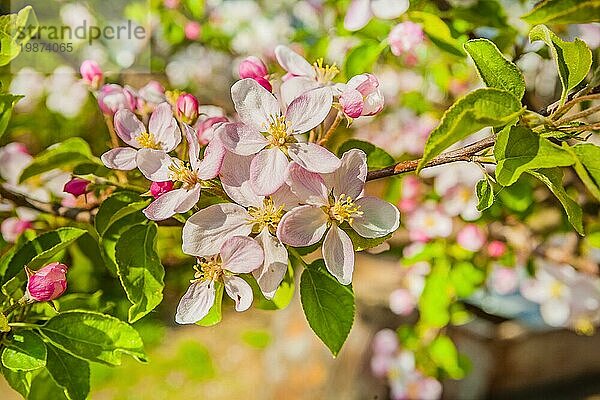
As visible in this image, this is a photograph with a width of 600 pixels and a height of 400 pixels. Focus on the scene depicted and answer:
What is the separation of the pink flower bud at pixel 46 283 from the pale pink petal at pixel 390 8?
0.53 meters

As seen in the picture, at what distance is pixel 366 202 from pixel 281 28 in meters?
2.53

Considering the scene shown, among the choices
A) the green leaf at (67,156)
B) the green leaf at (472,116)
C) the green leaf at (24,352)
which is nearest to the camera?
the green leaf at (472,116)

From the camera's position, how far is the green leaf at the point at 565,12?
514mm

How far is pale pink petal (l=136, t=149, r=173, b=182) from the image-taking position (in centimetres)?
66

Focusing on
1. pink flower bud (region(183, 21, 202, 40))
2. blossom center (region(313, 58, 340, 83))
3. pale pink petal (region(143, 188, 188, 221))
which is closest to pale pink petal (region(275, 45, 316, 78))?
blossom center (region(313, 58, 340, 83))

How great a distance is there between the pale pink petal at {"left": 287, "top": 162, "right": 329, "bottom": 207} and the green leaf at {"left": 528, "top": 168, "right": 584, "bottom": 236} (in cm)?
18

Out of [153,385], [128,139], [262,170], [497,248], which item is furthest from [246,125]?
[153,385]

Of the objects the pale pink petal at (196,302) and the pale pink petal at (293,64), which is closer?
the pale pink petal at (196,302)

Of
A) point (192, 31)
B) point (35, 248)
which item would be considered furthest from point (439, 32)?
point (192, 31)

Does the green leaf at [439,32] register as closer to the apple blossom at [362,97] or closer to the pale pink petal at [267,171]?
the apple blossom at [362,97]

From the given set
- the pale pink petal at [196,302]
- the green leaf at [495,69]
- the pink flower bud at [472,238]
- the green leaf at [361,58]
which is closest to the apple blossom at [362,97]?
the green leaf at [495,69]

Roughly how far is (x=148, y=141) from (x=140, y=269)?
13cm

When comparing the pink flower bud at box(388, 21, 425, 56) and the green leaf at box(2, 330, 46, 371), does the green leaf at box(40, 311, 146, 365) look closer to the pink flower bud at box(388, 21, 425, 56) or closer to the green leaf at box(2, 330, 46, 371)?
the green leaf at box(2, 330, 46, 371)

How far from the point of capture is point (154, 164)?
67 cm
